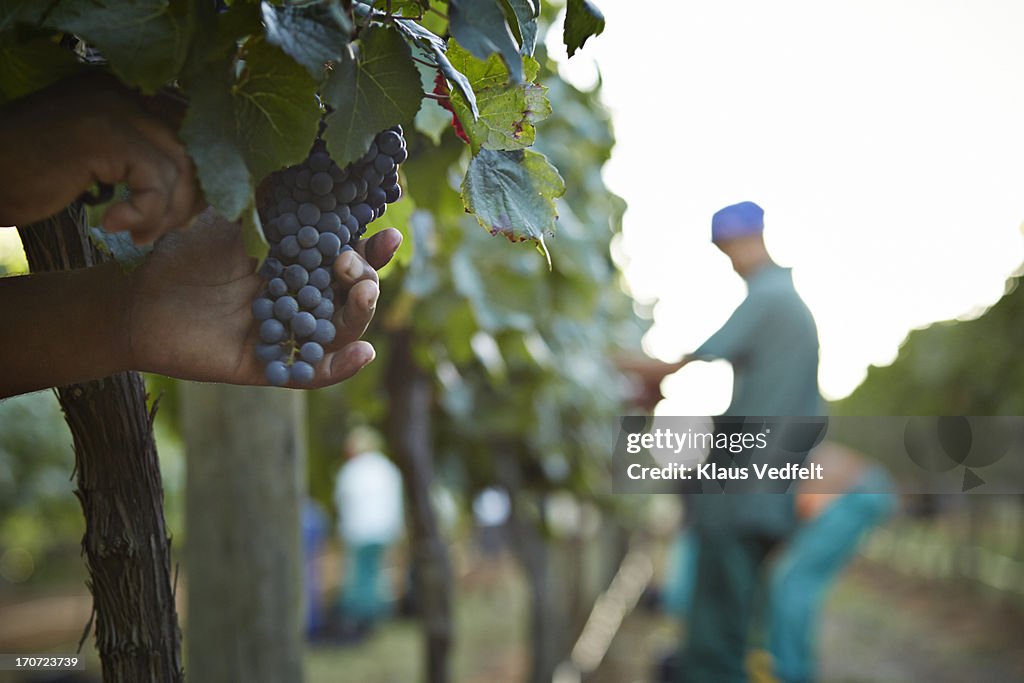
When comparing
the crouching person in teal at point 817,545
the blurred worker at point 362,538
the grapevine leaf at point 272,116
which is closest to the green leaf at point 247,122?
the grapevine leaf at point 272,116

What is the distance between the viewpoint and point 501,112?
1.00 metres

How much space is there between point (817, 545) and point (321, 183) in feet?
16.4

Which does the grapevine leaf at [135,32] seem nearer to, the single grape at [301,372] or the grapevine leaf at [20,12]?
the grapevine leaf at [20,12]

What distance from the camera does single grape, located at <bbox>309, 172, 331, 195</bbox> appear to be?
3.01ft

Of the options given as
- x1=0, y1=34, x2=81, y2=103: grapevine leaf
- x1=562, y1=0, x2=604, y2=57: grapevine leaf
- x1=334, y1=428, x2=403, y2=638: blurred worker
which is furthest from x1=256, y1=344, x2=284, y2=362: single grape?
x1=334, y1=428, x2=403, y2=638: blurred worker

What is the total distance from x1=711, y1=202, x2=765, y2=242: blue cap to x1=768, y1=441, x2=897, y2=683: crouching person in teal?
4.46 ft

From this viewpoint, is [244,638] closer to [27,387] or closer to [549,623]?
[27,387]

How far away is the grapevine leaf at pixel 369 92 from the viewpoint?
0.86m

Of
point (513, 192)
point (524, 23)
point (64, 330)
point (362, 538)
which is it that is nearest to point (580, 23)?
point (524, 23)

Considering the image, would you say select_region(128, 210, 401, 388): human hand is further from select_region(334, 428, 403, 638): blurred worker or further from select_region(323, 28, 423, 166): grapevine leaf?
select_region(334, 428, 403, 638): blurred worker

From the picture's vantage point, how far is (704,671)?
4.09m

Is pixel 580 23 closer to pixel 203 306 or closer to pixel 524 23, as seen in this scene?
pixel 524 23

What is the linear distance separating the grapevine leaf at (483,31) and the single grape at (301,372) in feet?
1.12

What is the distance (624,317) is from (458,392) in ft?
14.6
